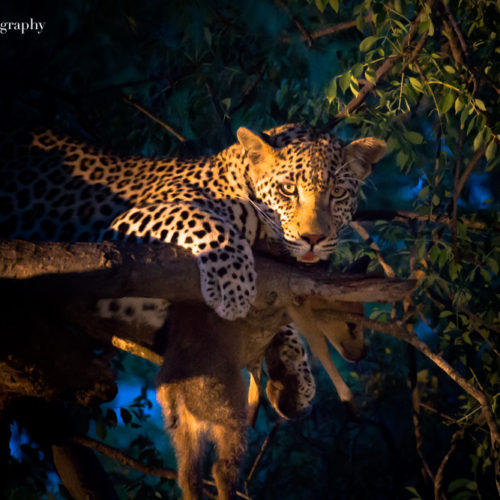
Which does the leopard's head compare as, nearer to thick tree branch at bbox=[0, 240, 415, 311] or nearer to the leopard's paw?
thick tree branch at bbox=[0, 240, 415, 311]

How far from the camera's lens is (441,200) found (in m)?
3.79

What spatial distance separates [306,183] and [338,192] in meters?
0.21

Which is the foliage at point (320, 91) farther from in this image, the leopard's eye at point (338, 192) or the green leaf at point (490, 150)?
the leopard's eye at point (338, 192)

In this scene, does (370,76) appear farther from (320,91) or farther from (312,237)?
(320,91)

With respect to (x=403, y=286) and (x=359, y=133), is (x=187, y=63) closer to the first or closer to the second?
(x=359, y=133)

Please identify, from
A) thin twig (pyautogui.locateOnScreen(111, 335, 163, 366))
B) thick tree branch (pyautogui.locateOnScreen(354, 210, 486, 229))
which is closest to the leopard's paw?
thin twig (pyautogui.locateOnScreen(111, 335, 163, 366))

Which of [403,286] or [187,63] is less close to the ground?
[187,63]

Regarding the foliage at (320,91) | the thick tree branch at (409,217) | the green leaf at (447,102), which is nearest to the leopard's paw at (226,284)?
the foliage at (320,91)

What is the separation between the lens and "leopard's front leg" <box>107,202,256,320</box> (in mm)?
2445

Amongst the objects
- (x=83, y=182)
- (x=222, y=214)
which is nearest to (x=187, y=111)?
(x=83, y=182)

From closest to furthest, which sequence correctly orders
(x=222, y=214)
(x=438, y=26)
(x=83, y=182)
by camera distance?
(x=222, y=214)
(x=83, y=182)
(x=438, y=26)

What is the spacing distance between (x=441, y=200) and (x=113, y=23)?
7.81ft

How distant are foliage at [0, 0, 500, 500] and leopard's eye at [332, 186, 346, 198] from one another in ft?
1.60

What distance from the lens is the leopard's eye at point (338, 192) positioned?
2973mm
